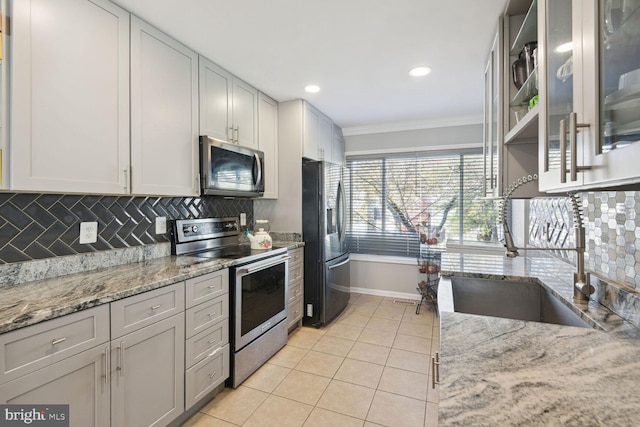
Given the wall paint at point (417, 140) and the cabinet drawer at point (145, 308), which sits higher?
the wall paint at point (417, 140)

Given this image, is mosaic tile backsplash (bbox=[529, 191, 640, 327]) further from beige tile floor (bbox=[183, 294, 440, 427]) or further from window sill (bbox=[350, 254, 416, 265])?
window sill (bbox=[350, 254, 416, 265])

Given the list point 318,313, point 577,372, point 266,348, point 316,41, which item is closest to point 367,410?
point 266,348

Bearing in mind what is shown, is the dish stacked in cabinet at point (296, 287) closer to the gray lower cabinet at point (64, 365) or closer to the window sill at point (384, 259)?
the window sill at point (384, 259)

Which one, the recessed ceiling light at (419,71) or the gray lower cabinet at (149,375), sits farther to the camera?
the recessed ceiling light at (419,71)

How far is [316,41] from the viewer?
1995 mm

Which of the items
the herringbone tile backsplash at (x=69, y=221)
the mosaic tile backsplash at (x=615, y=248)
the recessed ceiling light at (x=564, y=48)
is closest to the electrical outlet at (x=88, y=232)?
the herringbone tile backsplash at (x=69, y=221)

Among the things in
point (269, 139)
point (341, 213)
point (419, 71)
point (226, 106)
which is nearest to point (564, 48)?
point (419, 71)

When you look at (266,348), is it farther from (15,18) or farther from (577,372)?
(15,18)

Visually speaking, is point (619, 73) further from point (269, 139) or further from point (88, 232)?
point (269, 139)

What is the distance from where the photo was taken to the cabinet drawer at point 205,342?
1688 millimetres

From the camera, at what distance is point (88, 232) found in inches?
68.4

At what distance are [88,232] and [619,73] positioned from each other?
2288 mm

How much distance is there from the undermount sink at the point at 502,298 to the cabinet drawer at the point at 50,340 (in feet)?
4.78

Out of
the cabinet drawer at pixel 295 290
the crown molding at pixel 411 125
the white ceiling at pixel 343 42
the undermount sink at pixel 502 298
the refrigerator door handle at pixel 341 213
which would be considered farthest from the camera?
the crown molding at pixel 411 125
